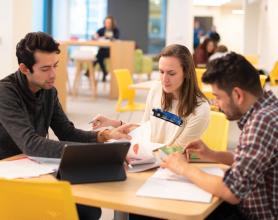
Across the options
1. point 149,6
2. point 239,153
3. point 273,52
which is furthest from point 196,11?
point 239,153

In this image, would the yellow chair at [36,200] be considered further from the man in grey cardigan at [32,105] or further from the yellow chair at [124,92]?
the yellow chair at [124,92]

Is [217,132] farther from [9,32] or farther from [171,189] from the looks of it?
[9,32]

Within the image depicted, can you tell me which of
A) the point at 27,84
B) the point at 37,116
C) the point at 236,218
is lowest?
the point at 236,218

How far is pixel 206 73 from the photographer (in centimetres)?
187

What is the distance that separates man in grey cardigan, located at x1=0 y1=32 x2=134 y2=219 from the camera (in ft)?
7.33

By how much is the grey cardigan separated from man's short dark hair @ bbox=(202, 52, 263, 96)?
75 centimetres

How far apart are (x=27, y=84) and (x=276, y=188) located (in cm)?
129

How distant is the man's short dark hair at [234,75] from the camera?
182cm

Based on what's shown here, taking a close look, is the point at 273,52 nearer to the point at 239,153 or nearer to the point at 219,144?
the point at 219,144

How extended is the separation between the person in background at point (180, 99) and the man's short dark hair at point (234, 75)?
0.91 metres

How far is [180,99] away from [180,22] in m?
9.99

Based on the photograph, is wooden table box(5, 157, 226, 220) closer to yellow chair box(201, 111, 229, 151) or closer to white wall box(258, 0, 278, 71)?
yellow chair box(201, 111, 229, 151)

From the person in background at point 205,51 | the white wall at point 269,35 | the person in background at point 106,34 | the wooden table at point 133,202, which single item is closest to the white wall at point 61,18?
the person in background at point 106,34

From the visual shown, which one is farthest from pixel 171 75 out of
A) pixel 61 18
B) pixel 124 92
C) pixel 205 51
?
pixel 61 18
